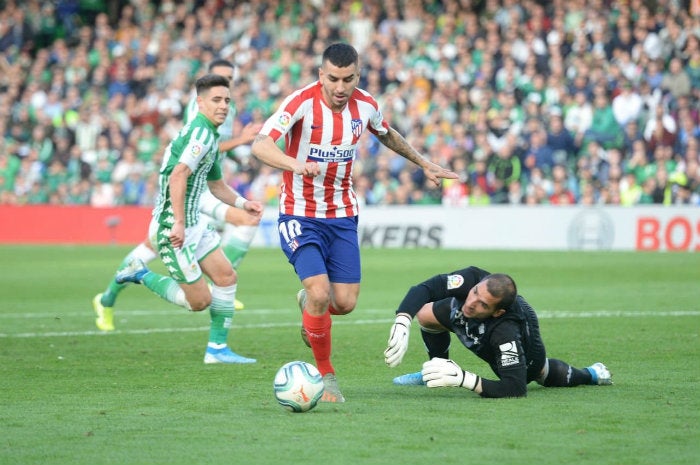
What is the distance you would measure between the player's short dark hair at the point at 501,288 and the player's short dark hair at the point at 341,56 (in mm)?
1643

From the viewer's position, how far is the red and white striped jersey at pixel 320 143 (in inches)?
313

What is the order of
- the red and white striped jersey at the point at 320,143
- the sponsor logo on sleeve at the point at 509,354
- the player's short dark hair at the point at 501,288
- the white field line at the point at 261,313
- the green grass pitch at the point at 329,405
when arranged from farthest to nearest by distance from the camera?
the white field line at the point at 261,313, the red and white striped jersey at the point at 320,143, the sponsor logo on sleeve at the point at 509,354, the player's short dark hair at the point at 501,288, the green grass pitch at the point at 329,405

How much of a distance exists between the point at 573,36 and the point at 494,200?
4.21 meters

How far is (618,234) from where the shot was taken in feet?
77.7

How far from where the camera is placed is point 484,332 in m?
7.64

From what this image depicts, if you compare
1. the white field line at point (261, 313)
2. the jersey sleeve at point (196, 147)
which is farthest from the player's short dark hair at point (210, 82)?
the white field line at point (261, 313)

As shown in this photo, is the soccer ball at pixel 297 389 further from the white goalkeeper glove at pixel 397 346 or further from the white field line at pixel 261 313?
the white field line at pixel 261 313

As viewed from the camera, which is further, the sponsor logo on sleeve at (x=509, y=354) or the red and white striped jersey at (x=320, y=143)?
the red and white striped jersey at (x=320, y=143)

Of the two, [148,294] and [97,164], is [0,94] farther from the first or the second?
[148,294]

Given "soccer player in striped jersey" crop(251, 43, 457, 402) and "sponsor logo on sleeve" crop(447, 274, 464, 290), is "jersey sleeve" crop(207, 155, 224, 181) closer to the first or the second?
"soccer player in striped jersey" crop(251, 43, 457, 402)

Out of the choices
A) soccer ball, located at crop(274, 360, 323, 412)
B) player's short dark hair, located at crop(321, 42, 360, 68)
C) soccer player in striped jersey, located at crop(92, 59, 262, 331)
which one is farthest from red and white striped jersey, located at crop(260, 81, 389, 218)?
soccer player in striped jersey, located at crop(92, 59, 262, 331)

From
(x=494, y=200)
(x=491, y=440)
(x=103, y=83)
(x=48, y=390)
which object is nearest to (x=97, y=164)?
(x=103, y=83)

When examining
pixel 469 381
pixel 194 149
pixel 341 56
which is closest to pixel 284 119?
pixel 341 56

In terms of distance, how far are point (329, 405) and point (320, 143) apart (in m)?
1.75
